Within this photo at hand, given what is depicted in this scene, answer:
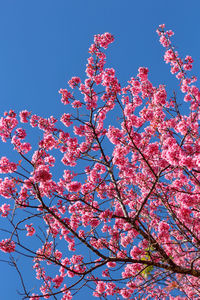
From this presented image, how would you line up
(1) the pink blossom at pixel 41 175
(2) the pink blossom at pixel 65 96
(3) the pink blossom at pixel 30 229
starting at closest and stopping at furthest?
(1) the pink blossom at pixel 41 175, (3) the pink blossom at pixel 30 229, (2) the pink blossom at pixel 65 96

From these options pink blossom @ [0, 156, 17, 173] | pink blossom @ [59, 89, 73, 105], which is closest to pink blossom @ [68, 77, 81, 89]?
pink blossom @ [59, 89, 73, 105]

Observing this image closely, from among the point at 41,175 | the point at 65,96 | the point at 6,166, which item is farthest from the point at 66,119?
the point at 41,175

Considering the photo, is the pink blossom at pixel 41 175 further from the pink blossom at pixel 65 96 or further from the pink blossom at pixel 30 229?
the pink blossom at pixel 65 96

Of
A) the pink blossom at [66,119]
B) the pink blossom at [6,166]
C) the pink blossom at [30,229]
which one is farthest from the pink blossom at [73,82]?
the pink blossom at [30,229]

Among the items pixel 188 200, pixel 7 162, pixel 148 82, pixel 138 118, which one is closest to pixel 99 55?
pixel 148 82

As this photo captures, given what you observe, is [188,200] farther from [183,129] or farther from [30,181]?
[30,181]

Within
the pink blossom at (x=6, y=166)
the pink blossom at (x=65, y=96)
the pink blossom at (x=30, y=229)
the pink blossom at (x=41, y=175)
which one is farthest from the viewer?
the pink blossom at (x=65, y=96)

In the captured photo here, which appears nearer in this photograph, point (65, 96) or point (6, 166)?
point (6, 166)

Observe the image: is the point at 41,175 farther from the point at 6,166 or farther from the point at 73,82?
the point at 73,82

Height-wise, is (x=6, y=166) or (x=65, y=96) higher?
(x=65, y=96)

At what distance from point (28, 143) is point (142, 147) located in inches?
139

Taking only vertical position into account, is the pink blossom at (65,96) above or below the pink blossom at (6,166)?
above

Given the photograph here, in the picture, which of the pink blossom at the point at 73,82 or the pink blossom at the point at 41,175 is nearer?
the pink blossom at the point at 41,175

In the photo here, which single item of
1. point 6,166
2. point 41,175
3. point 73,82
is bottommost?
point 41,175
